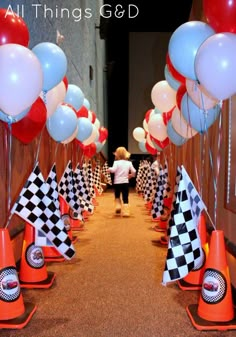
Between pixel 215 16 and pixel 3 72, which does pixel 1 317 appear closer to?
pixel 3 72

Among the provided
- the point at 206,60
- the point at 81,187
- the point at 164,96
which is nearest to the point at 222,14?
the point at 206,60

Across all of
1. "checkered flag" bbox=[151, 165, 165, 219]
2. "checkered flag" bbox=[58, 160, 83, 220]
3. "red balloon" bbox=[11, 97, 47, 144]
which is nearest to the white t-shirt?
"checkered flag" bbox=[151, 165, 165, 219]

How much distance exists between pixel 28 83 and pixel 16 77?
0.09 m

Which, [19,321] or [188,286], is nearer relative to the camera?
[19,321]

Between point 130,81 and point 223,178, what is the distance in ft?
40.2

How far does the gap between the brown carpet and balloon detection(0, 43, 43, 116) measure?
1404 mm

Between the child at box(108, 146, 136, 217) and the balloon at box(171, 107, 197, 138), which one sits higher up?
the balloon at box(171, 107, 197, 138)

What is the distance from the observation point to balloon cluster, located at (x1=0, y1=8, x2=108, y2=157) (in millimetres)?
2244

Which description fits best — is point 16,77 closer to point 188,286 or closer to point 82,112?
point 188,286

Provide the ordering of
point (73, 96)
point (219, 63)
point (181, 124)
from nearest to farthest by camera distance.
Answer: point (219, 63) → point (181, 124) → point (73, 96)

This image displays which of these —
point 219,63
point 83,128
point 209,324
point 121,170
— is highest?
point 219,63

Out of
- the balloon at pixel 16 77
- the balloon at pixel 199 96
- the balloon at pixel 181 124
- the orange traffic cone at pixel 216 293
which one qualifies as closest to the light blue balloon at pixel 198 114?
the balloon at pixel 199 96

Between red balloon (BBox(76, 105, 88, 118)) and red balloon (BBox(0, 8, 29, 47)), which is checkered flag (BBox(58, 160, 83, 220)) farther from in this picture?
red balloon (BBox(0, 8, 29, 47))

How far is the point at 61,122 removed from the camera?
162 inches
